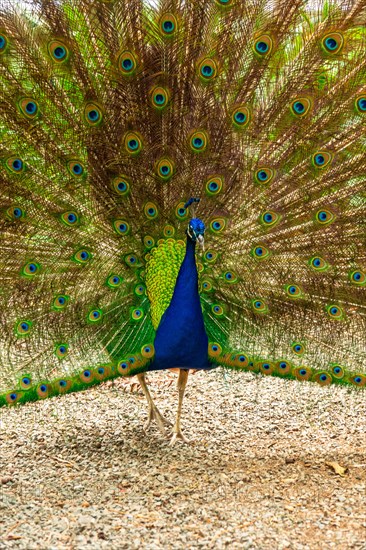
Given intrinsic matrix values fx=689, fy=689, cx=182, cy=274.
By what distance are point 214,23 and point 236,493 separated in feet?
8.84

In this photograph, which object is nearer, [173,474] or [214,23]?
[214,23]

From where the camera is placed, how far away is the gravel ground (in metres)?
3.54

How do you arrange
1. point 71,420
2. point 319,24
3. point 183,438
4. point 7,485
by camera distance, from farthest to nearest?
point 71,420, point 183,438, point 7,485, point 319,24

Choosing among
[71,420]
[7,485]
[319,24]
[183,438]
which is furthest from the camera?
[71,420]

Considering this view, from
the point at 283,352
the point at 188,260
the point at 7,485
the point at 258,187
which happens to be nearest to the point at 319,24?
the point at 258,187

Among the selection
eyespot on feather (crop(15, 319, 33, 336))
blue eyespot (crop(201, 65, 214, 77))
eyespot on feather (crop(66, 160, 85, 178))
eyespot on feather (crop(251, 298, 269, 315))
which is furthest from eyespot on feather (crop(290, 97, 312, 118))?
eyespot on feather (crop(15, 319, 33, 336))

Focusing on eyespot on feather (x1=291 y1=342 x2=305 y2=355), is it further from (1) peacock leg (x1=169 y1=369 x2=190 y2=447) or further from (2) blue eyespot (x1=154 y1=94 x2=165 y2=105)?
(2) blue eyespot (x1=154 y1=94 x2=165 y2=105)

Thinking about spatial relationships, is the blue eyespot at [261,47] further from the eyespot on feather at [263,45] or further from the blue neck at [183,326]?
the blue neck at [183,326]

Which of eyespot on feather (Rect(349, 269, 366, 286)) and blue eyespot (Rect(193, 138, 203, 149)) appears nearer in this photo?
blue eyespot (Rect(193, 138, 203, 149))

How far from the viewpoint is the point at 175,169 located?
418cm

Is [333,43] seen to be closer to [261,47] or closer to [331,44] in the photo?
[331,44]

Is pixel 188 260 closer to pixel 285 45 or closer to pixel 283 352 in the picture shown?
pixel 283 352

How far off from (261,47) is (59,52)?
113cm

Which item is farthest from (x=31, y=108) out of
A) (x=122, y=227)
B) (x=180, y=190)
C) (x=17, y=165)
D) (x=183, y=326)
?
(x=183, y=326)
